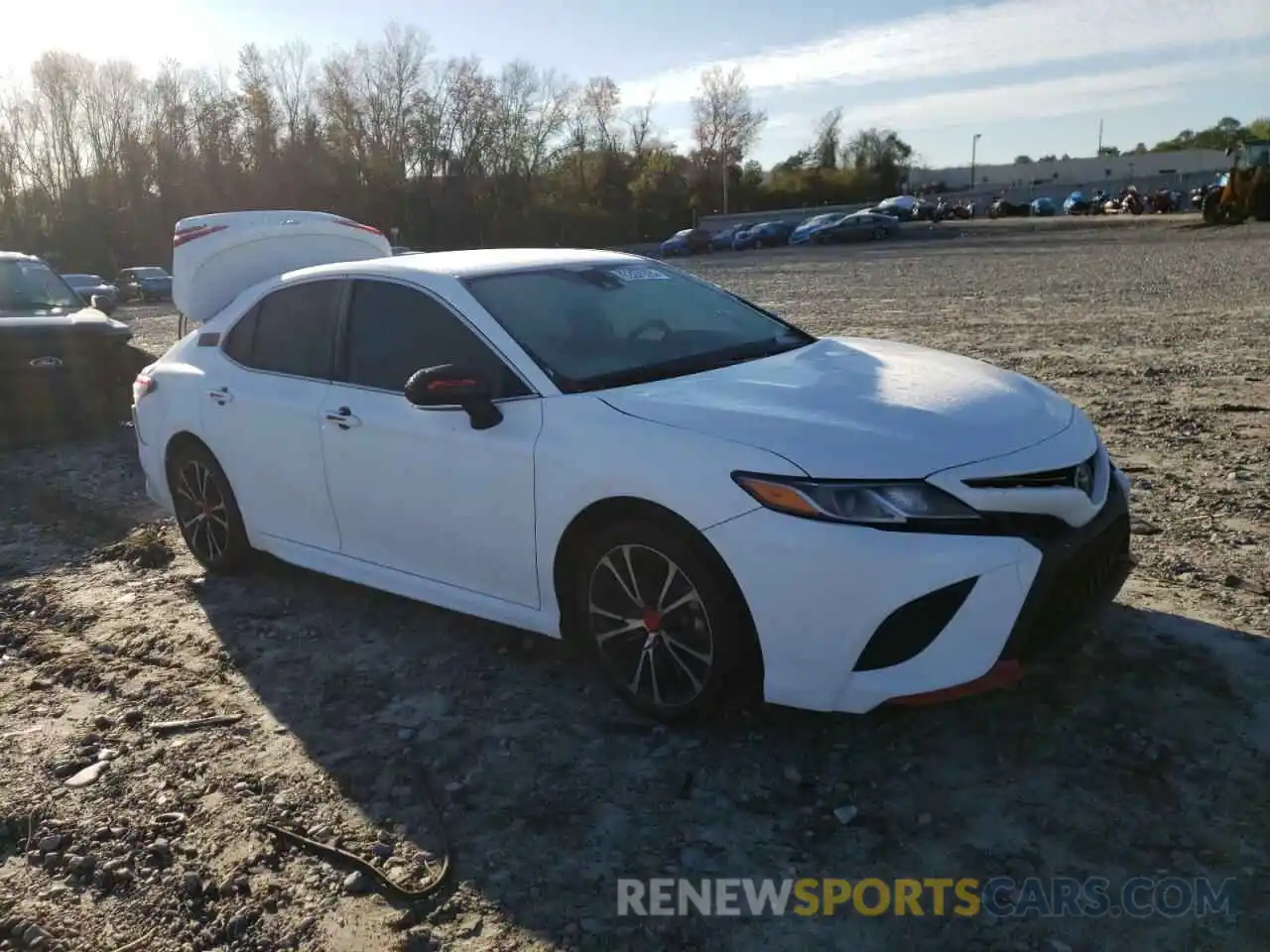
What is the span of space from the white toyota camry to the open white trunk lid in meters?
0.95

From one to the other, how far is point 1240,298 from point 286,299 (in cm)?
1504

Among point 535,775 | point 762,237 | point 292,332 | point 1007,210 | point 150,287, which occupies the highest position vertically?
point 292,332

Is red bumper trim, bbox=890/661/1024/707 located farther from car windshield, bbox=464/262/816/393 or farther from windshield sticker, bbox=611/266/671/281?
windshield sticker, bbox=611/266/671/281

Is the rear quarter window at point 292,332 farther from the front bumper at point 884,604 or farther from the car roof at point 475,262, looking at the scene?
the front bumper at point 884,604

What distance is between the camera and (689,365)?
4312mm

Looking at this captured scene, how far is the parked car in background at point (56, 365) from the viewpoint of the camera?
1020 cm

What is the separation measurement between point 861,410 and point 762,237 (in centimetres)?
5828

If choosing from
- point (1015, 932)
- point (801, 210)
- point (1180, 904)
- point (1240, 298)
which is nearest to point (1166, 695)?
point (1180, 904)

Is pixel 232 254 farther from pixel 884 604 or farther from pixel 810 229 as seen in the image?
pixel 810 229

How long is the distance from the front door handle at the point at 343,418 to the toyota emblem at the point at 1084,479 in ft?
9.24

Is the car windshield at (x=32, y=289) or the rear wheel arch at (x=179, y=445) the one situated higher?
the car windshield at (x=32, y=289)

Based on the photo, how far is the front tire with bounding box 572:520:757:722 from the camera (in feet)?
11.6

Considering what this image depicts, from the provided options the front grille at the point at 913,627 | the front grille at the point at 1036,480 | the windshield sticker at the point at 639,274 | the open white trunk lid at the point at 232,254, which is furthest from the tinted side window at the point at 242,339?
the front grille at the point at 1036,480

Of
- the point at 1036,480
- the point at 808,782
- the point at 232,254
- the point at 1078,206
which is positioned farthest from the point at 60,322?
the point at 1078,206
